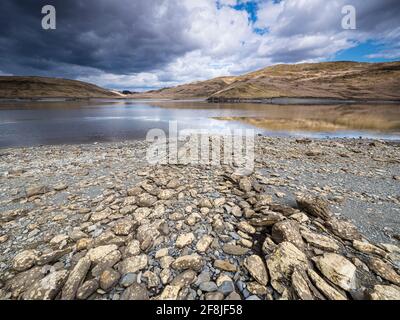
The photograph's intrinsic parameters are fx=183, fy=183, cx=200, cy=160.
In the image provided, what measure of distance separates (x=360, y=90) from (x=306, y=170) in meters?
103

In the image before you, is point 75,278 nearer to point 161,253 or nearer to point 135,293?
point 135,293

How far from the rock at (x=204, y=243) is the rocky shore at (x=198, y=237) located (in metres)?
0.02

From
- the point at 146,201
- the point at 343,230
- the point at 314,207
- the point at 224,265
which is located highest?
the point at 314,207

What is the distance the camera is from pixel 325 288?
2258 millimetres

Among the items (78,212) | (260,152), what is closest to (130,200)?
(78,212)

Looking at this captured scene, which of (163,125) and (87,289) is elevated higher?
(163,125)

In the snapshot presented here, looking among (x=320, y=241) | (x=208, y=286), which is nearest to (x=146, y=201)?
(x=208, y=286)

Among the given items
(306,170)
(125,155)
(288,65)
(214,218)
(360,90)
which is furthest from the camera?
(288,65)

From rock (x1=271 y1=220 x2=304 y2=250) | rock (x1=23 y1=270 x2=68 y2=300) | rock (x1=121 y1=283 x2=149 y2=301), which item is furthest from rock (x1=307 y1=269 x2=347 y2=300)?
rock (x1=23 y1=270 x2=68 y2=300)

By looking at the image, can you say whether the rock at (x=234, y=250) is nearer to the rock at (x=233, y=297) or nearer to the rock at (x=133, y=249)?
the rock at (x=233, y=297)

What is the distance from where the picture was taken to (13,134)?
15367mm

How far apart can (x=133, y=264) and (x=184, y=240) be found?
87 centimetres

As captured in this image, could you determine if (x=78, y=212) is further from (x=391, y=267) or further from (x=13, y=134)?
(x=13, y=134)

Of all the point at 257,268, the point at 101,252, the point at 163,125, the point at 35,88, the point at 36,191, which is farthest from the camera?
the point at 35,88
